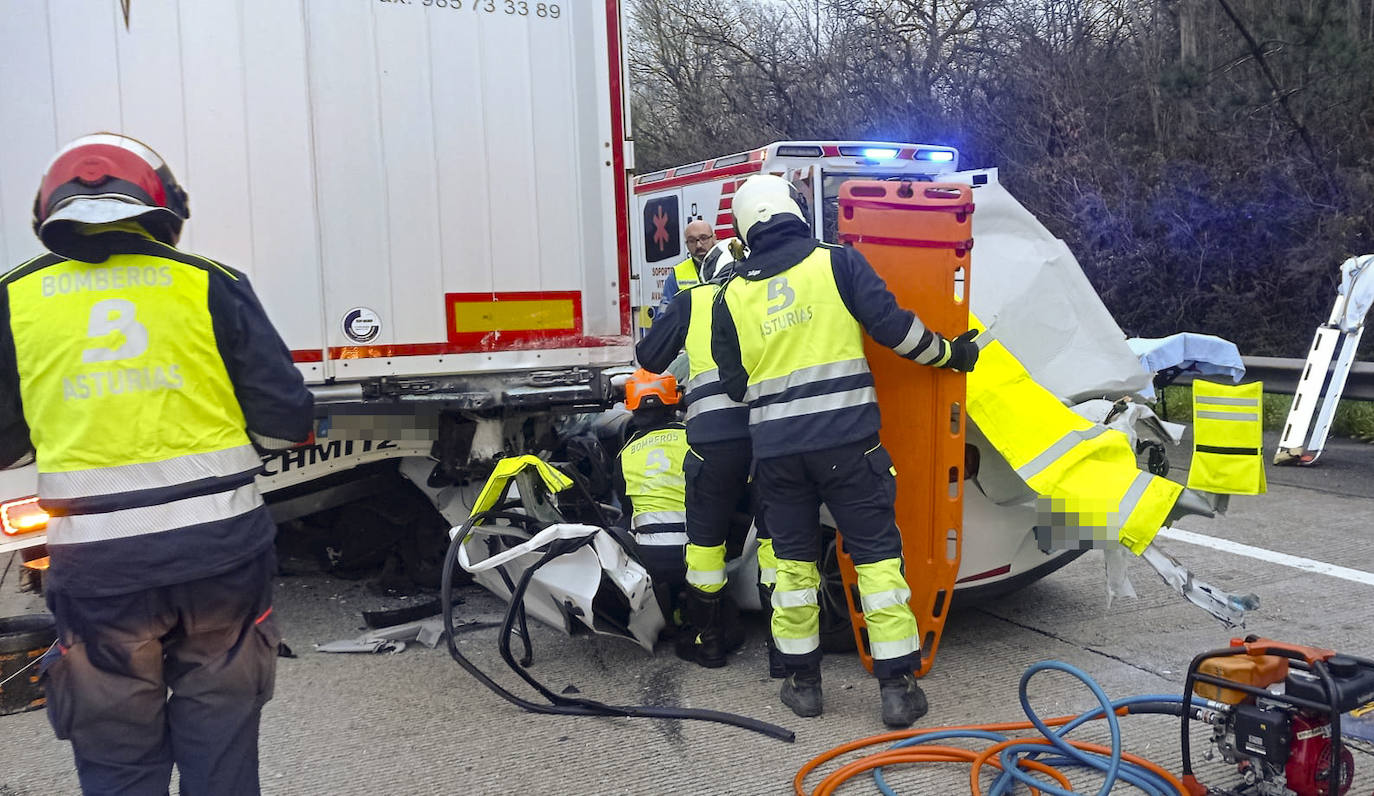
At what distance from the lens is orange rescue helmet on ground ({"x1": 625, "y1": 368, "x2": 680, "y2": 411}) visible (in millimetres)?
4586

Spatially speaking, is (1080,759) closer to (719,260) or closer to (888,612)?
(888,612)

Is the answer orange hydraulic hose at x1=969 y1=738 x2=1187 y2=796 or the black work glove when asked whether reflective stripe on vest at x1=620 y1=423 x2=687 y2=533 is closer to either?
the black work glove

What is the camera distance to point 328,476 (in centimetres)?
498

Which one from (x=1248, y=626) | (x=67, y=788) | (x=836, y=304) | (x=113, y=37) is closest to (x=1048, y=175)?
(x=1248, y=626)

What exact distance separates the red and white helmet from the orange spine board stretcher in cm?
229

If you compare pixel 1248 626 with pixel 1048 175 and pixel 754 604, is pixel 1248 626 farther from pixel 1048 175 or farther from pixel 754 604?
pixel 1048 175

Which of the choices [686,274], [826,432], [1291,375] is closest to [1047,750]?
[826,432]

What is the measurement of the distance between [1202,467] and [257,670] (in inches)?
120

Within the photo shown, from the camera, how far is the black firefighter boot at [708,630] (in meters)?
4.31

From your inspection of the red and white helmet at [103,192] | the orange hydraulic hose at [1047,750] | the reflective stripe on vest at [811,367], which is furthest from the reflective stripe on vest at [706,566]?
the red and white helmet at [103,192]

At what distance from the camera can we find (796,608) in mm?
3867

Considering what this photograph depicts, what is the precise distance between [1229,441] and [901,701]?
56.0 inches

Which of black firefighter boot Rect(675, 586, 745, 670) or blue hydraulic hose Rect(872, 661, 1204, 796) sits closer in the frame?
blue hydraulic hose Rect(872, 661, 1204, 796)

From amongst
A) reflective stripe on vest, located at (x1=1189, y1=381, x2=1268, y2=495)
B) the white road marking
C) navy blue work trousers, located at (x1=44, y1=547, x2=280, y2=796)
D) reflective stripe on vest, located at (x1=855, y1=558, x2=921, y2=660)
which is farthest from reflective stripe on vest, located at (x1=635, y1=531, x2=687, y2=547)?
the white road marking
